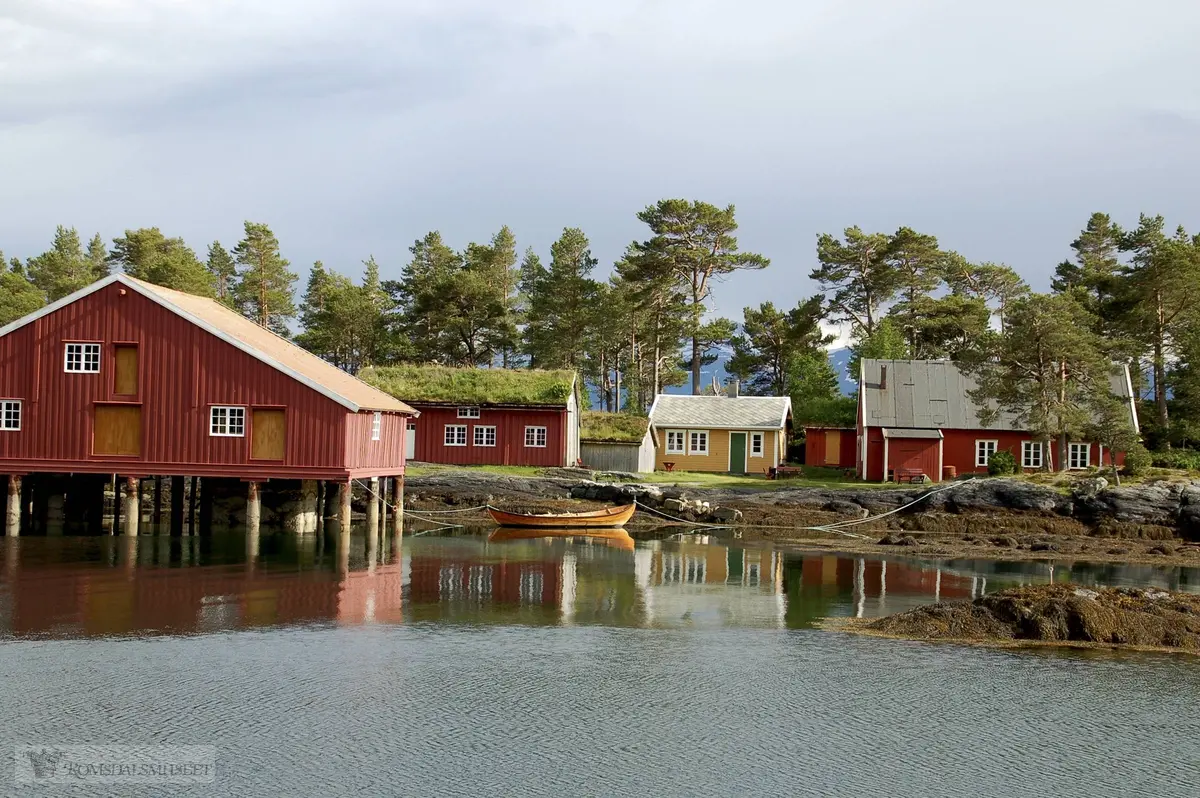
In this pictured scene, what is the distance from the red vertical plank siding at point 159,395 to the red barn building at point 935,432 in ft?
89.9

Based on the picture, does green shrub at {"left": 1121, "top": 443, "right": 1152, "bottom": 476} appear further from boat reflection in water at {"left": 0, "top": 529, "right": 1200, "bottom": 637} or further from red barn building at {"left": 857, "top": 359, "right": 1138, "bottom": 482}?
boat reflection in water at {"left": 0, "top": 529, "right": 1200, "bottom": 637}

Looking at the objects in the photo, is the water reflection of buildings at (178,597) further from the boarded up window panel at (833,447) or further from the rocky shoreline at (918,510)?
the boarded up window panel at (833,447)

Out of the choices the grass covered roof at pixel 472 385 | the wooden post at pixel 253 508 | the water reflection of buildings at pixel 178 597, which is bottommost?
the water reflection of buildings at pixel 178 597

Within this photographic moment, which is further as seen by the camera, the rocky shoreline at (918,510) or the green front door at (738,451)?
the green front door at (738,451)

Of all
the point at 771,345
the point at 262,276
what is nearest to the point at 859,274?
the point at 771,345

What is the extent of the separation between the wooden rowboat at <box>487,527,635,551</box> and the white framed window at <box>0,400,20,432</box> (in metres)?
16.1

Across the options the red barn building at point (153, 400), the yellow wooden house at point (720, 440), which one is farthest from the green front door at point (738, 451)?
the red barn building at point (153, 400)

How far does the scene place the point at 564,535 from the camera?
1687 inches

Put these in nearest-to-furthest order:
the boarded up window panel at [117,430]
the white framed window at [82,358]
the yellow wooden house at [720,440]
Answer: the white framed window at [82,358] → the boarded up window panel at [117,430] → the yellow wooden house at [720,440]

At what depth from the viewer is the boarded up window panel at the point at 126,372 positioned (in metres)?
37.5

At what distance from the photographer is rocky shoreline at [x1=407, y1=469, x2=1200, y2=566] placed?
132 feet

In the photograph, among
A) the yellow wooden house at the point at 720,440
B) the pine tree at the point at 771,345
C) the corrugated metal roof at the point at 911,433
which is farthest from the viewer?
the pine tree at the point at 771,345

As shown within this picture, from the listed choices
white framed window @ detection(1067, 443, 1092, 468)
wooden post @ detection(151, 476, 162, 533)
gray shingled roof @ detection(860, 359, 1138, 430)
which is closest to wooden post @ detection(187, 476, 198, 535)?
wooden post @ detection(151, 476, 162, 533)

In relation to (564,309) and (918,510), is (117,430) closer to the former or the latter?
(918,510)
